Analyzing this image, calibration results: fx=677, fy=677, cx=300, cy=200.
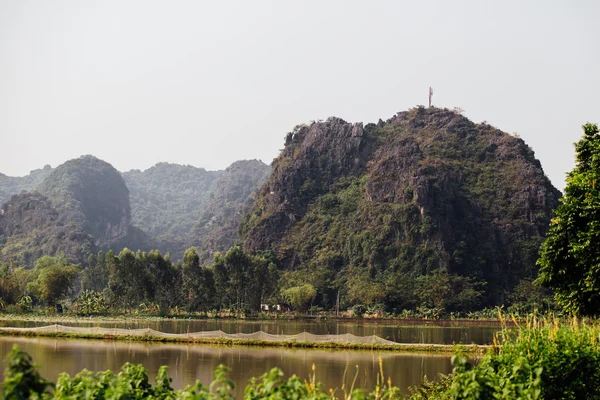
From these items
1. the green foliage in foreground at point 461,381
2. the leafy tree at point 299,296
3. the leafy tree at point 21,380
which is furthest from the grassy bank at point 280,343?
the leafy tree at point 299,296

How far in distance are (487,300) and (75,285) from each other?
3694 inches

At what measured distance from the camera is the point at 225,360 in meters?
34.2

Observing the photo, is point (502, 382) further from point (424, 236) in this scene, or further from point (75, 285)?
point (75, 285)

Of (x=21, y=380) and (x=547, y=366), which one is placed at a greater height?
(x=21, y=380)

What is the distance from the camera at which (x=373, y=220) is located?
5359 inches

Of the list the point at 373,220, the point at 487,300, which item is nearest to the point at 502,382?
the point at 487,300

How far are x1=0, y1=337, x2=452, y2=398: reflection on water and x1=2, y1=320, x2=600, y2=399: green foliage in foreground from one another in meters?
11.5

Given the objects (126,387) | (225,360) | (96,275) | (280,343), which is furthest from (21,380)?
(96,275)

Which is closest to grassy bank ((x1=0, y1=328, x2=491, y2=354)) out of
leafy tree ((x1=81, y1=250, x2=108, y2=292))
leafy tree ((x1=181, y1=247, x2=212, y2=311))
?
leafy tree ((x1=181, y1=247, x2=212, y2=311))

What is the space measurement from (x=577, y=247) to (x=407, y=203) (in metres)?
107

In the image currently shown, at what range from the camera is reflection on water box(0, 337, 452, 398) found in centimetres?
2819

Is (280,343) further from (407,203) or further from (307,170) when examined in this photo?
(307,170)

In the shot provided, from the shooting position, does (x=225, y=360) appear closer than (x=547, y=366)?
No

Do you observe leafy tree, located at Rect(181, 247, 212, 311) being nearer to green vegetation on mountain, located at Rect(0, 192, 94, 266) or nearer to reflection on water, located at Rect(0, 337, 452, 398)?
reflection on water, located at Rect(0, 337, 452, 398)
